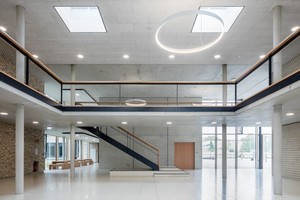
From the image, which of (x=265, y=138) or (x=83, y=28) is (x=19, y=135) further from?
(x=265, y=138)

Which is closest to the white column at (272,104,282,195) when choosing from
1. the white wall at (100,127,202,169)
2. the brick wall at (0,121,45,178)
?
the brick wall at (0,121,45,178)

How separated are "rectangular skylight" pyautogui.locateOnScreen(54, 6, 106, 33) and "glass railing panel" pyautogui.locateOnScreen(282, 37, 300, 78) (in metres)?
6.92

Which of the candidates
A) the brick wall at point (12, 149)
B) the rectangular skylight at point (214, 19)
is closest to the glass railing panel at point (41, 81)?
the brick wall at point (12, 149)

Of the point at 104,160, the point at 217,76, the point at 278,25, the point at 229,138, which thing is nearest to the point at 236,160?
the point at 229,138

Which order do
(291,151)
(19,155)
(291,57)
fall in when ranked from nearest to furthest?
1. (19,155)
2. (291,57)
3. (291,151)

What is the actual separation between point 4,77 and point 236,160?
1835 cm

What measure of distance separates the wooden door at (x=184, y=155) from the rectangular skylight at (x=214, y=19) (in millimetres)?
12269

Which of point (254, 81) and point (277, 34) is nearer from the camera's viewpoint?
point (277, 34)

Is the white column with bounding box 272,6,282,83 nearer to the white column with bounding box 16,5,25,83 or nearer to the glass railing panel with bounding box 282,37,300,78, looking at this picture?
the glass railing panel with bounding box 282,37,300,78

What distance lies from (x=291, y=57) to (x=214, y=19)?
436 centimetres

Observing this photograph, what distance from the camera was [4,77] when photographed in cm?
600

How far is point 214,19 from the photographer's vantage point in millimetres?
9312

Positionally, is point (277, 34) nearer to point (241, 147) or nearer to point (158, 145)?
point (158, 145)

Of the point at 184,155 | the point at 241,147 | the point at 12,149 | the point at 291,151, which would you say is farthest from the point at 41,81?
the point at 241,147
